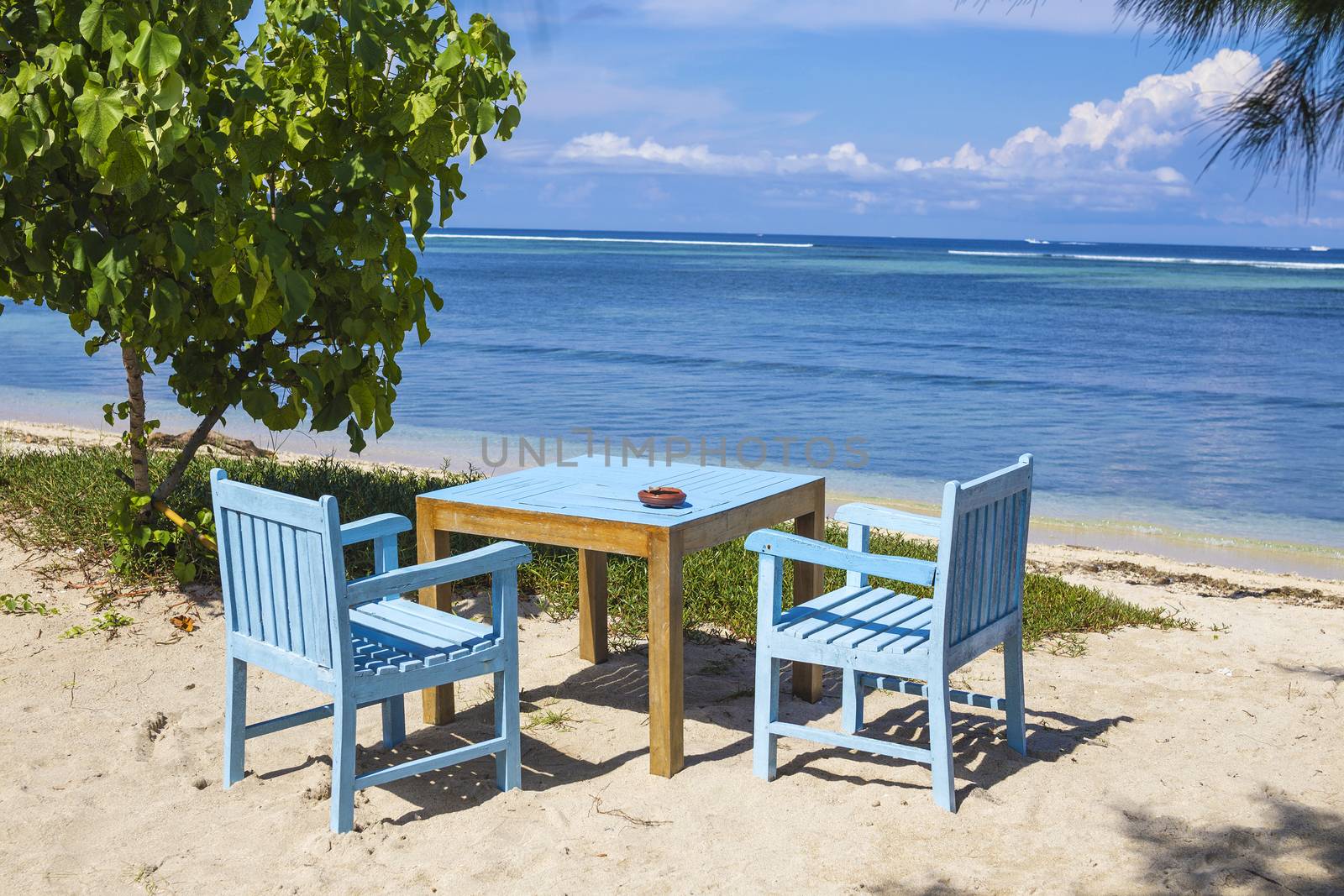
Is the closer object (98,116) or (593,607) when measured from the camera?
(98,116)

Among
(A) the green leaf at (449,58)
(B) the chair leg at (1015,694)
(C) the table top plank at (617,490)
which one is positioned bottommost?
(B) the chair leg at (1015,694)

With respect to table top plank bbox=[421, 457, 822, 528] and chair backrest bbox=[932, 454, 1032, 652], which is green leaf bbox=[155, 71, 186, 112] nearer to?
table top plank bbox=[421, 457, 822, 528]

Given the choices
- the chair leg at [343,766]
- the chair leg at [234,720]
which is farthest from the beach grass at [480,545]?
the chair leg at [343,766]

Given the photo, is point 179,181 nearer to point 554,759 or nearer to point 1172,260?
point 554,759

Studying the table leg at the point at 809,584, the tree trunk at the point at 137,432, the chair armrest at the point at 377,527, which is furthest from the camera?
the tree trunk at the point at 137,432

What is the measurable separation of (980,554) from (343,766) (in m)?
1.97

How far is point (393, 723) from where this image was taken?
3.92 metres

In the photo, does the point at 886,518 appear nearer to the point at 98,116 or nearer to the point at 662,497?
the point at 662,497

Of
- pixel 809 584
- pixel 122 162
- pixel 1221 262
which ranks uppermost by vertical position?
pixel 122 162

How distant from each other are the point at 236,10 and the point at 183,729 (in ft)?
8.08

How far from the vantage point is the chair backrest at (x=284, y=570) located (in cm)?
312

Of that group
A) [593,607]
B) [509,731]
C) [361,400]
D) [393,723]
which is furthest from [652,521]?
[361,400]

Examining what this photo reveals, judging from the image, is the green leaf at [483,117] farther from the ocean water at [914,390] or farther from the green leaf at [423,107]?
the ocean water at [914,390]

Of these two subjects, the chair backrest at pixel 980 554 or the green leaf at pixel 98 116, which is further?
the green leaf at pixel 98 116
